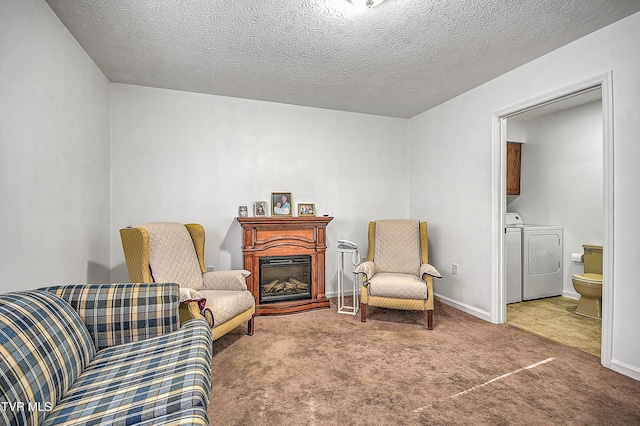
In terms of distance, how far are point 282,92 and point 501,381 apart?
3.32 metres

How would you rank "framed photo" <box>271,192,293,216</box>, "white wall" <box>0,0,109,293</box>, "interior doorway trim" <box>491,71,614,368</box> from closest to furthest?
1. "white wall" <box>0,0,109,293</box>
2. "interior doorway trim" <box>491,71,614,368</box>
3. "framed photo" <box>271,192,293,216</box>

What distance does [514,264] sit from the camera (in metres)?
3.76

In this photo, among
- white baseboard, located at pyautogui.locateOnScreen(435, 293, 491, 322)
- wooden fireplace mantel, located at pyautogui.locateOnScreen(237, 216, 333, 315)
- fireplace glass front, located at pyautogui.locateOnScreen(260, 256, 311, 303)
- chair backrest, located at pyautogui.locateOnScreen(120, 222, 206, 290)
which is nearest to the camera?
chair backrest, located at pyautogui.locateOnScreen(120, 222, 206, 290)

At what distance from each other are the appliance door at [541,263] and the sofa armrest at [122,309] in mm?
4047

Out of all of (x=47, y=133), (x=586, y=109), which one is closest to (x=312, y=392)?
(x=47, y=133)

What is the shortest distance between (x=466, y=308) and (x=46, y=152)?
4.02 metres

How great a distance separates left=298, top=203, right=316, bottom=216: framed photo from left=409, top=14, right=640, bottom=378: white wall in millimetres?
1497

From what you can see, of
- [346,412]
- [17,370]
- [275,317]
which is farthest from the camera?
[275,317]

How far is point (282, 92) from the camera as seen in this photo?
137 inches

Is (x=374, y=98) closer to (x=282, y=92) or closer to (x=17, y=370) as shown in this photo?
(x=282, y=92)

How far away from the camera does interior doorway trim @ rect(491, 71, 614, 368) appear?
218 centimetres

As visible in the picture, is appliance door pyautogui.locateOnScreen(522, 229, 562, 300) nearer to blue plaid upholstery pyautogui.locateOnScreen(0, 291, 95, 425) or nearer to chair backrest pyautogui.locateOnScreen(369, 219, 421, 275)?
chair backrest pyautogui.locateOnScreen(369, 219, 421, 275)

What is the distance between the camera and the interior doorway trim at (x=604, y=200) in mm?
2180

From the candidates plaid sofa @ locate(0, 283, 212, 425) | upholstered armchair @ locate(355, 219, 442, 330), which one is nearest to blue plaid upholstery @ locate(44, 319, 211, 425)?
plaid sofa @ locate(0, 283, 212, 425)
